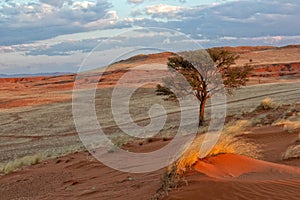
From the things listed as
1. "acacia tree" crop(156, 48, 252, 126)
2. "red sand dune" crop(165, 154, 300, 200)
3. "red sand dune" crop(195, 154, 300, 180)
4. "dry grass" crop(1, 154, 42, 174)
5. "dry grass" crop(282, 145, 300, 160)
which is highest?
"acacia tree" crop(156, 48, 252, 126)

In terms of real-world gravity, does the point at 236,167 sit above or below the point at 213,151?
below

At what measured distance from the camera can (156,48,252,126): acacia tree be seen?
24.4 metres

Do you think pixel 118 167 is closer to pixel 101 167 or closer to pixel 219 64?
pixel 101 167

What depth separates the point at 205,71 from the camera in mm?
24312

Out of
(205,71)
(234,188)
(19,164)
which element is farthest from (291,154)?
(205,71)

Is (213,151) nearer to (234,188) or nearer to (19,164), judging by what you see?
(234,188)

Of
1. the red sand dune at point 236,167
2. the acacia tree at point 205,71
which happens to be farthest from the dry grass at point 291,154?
the acacia tree at point 205,71

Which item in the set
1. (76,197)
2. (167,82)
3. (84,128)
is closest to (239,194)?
(76,197)

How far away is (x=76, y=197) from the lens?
8.87 meters

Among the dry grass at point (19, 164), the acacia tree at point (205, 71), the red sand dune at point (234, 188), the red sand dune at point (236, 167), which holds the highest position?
the acacia tree at point (205, 71)

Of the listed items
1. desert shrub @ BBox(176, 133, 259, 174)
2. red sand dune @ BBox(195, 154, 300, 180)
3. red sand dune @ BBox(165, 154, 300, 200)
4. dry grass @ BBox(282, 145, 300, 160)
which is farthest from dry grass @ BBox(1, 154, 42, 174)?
dry grass @ BBox(282, 145, 300, 160)

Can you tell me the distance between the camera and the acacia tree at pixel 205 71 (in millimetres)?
24359

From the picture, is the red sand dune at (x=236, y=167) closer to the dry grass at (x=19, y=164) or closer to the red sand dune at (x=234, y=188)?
the red sand dune at (x=234, y=188)

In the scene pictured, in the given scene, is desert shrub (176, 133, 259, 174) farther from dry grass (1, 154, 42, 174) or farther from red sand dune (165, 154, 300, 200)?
dry grass (1, 154, 42, 174)
